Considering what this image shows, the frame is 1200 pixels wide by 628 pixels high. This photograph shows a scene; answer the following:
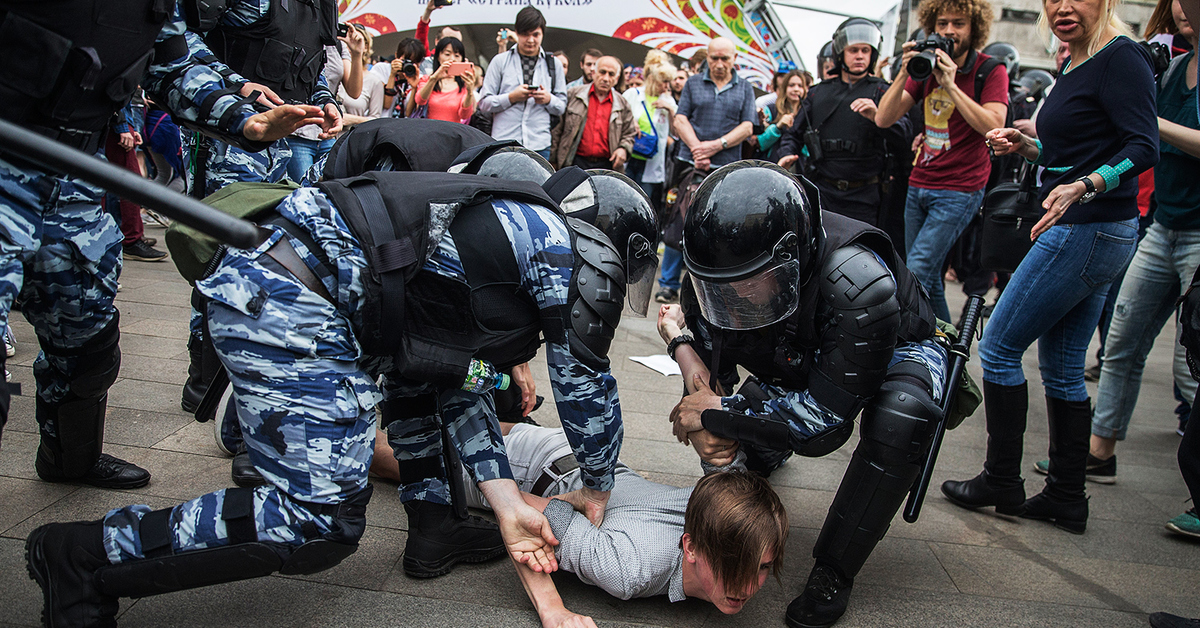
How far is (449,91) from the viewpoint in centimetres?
612

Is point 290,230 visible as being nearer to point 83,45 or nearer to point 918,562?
point 83,45

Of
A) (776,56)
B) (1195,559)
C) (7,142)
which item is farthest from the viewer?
(776,56)

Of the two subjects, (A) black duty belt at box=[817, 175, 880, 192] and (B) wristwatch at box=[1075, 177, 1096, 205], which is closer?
(B) wristwatch at box=[1075, 177, 1096, 205]

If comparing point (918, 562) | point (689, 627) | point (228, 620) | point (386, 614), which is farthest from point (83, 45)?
point (918, 562)

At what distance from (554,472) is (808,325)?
0.86 m

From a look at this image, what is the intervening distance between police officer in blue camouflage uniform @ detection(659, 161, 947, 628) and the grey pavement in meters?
0.29

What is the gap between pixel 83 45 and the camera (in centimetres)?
171

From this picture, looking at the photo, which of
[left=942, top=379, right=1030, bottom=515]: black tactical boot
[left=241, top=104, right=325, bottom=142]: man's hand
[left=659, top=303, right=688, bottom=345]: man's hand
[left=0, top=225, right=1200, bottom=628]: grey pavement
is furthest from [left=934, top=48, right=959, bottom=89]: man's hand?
[left=241, top=104, right=325, bottom=142]: man's hand

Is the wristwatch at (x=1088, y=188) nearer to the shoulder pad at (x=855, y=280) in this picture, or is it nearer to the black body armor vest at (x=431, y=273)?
the shoulder pad at (x=855, y=280)

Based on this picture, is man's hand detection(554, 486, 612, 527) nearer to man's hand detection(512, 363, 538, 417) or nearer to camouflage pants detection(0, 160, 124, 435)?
man's hand detection(512, 363, 538, 417)

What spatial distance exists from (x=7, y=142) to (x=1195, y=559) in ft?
10.9

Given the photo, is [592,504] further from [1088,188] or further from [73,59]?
[1088,188]

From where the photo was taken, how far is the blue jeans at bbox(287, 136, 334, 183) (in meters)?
3.31

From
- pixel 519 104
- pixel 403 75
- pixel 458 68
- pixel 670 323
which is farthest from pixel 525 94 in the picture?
pixel 670 323
